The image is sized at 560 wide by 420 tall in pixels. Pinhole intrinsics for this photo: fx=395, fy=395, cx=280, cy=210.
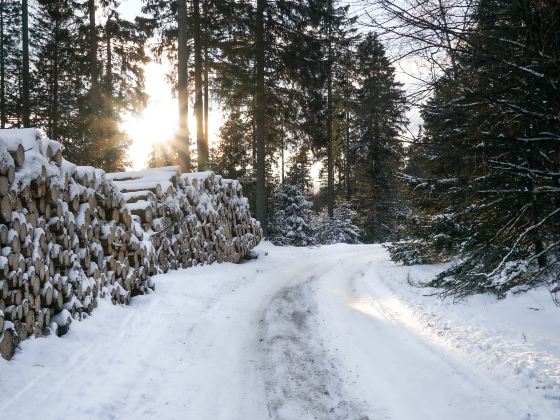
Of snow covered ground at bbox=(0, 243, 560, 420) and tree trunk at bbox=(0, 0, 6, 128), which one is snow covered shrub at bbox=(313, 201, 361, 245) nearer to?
snow covered ground at bbox=(0, 243, 560, 420)

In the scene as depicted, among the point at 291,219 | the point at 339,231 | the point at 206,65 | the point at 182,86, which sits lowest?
the point at 339,231

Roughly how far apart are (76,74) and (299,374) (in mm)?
22022

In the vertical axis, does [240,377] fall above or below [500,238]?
below

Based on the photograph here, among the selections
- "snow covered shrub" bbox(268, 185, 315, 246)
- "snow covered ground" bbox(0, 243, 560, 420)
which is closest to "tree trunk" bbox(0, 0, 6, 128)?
"snow covered shrub" bbox(268, 185, 315, 246)

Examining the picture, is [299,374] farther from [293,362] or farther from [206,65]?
[206,65]

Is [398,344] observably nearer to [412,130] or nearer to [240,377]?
[240,377]

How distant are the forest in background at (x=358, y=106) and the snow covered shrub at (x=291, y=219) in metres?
0.11

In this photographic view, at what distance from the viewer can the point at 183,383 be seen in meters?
4.41

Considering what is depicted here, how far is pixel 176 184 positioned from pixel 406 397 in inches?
308

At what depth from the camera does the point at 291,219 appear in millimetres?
27734

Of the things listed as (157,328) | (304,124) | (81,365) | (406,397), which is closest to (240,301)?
(157,328)

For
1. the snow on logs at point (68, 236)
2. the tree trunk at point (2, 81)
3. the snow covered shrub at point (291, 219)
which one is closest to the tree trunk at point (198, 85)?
the snow on logs at point (68, 236)

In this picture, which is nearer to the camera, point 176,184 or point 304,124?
point 176,184

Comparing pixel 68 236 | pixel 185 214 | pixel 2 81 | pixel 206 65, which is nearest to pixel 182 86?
pixel 206 65
